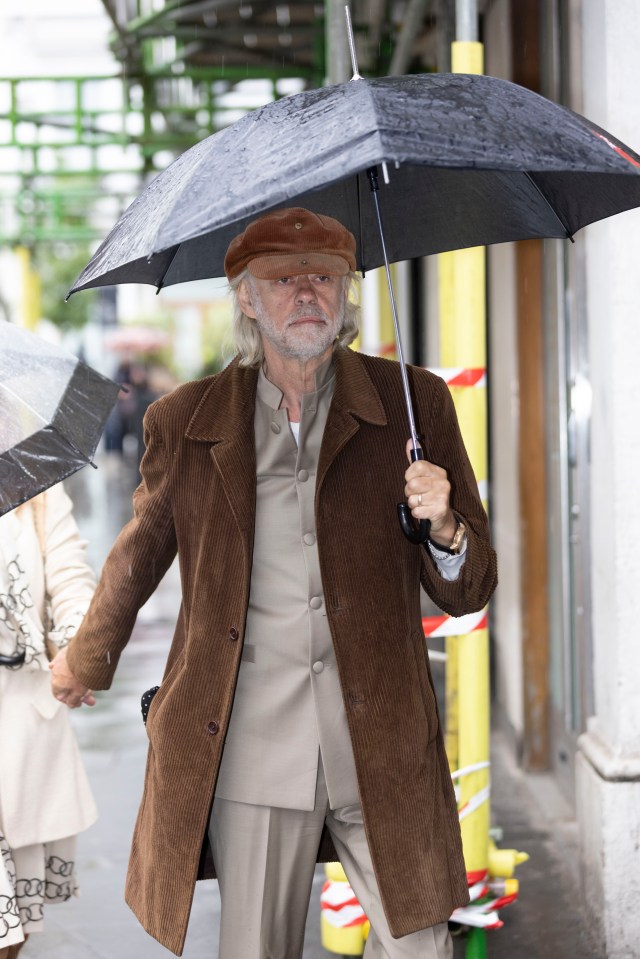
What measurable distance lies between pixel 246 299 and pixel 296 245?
0.76 ft

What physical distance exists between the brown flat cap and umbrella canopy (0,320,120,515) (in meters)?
0.70

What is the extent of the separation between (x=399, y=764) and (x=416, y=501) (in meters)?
0.60

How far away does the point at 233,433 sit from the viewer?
296 centimetres

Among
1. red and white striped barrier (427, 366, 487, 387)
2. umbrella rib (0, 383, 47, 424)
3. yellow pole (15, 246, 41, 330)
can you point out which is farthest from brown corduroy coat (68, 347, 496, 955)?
yellow pole (15, 246, 41, 330)

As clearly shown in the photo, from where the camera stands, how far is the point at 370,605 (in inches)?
113

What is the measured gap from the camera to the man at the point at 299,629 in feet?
9.28

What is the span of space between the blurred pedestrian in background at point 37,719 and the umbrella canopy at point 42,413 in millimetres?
519

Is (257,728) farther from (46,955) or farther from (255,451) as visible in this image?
(46,955)

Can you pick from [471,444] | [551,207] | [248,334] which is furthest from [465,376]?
[248,334]

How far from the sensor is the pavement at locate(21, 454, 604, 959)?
4496 millimetres

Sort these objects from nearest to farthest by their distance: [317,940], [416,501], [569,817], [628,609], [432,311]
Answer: [416,501], [628,609], [317,940], [569,817], [432,311]

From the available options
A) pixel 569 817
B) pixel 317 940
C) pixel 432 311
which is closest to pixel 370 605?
pixel 317 940

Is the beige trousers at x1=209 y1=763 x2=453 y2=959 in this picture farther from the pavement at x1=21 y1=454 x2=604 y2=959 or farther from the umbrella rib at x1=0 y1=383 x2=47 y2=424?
the pavement at x1=21 y1=454 x2=604 y2=959

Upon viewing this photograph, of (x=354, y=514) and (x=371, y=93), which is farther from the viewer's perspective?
(x=354, y=514)
